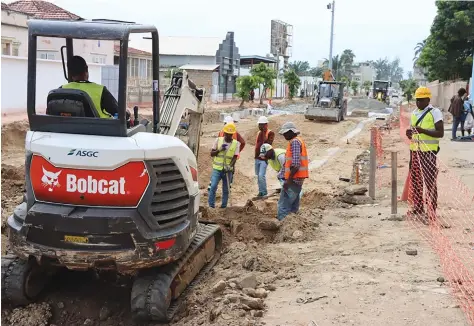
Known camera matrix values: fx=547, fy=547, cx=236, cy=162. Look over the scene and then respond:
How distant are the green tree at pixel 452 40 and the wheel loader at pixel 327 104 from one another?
267 inches

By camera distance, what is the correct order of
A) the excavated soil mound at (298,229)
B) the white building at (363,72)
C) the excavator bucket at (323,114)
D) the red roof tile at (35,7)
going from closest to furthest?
the excavated soil mound at (298,229)
the excavator bucket at (323,114)
the red roof tile at (35,7)
the white building at (363,72)

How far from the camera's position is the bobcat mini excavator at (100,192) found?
448 centimetres

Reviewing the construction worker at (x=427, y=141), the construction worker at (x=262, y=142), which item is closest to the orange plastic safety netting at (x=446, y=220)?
the construction worker at (x=427, y=141)

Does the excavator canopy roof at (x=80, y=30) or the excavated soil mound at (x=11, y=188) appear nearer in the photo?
the excavator canopy roof at (x=80, y=30)

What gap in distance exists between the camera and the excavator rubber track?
4.79 meters

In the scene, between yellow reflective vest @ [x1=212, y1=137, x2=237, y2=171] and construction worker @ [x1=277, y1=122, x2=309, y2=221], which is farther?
yellow reflective vest @ [x1=212, y1=137, x2=237, y2=171]

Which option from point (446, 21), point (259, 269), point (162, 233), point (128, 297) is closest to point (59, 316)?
point (128, 297)

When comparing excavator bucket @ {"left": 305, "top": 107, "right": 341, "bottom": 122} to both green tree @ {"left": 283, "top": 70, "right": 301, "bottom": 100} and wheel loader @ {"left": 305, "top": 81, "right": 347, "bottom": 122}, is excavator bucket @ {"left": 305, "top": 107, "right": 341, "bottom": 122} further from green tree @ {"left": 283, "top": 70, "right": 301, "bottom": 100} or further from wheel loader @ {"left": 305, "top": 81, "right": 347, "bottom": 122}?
green tree @ {"left": 283, "top": 70, "right": 301, "bottom": 100}

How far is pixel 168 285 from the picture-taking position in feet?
16.0

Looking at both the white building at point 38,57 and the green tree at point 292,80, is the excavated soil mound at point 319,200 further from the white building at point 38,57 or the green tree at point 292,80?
the green tree at point 292,80

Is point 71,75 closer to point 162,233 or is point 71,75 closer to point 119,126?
point 119,126

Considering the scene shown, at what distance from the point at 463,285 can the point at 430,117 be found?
2902mm

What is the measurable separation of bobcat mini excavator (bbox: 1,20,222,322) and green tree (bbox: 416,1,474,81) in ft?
94.3

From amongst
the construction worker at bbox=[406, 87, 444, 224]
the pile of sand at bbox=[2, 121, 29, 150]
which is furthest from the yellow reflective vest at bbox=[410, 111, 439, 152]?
the pile of sand at bbox=[2, 121, 29, 150]
